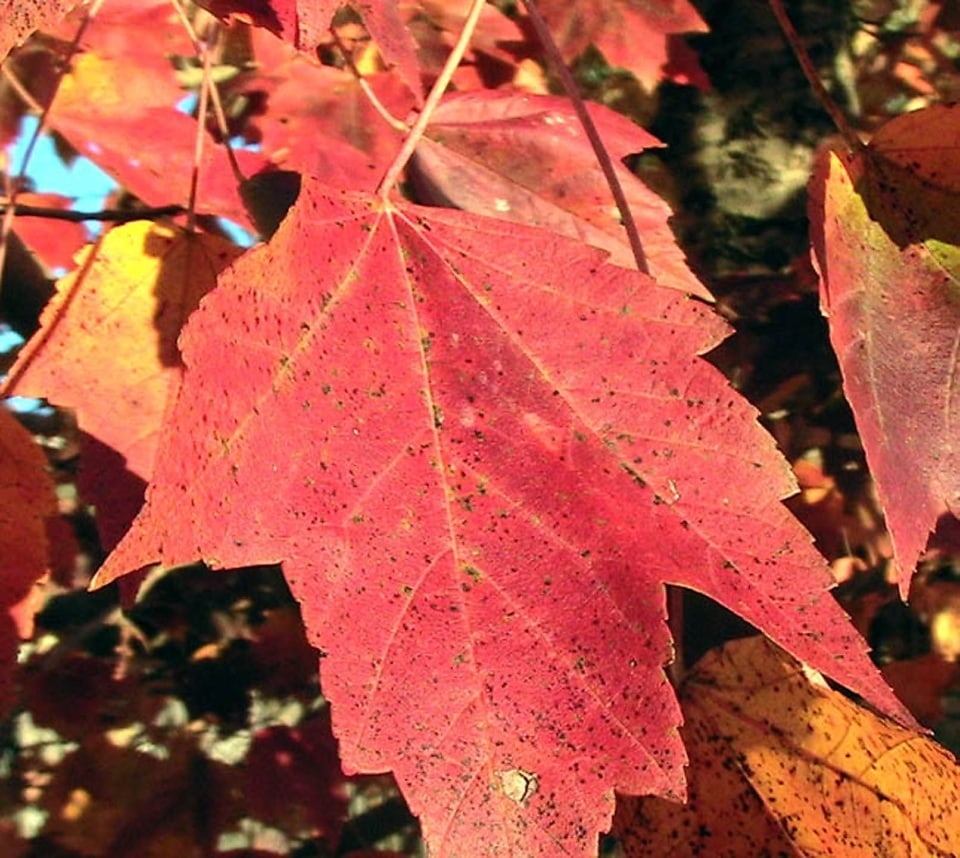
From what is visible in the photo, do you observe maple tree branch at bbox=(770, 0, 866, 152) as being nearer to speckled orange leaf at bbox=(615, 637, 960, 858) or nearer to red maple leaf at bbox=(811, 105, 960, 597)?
red maple leaf at bbox=(811, 105, 960, 597)

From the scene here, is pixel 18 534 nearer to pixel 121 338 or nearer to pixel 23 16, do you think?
pixel 121 338

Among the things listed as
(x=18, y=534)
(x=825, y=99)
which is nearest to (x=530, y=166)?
(x=825, y=99)

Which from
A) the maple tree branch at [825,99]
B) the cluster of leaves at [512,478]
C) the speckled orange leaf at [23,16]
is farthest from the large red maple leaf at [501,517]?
the maple tree branch at [825,99]

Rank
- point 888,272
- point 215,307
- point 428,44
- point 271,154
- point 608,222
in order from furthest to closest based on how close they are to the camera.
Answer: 1. point 428,44
2. point 271,154
3. point 608,222
4. point 888,272
5. point 215,307

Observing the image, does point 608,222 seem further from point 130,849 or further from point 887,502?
point 130,849

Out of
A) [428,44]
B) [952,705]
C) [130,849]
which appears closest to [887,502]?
[428,44]

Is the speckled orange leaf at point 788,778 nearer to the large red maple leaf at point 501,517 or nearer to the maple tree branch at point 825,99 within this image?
the large red maple leaf at point 501,517
